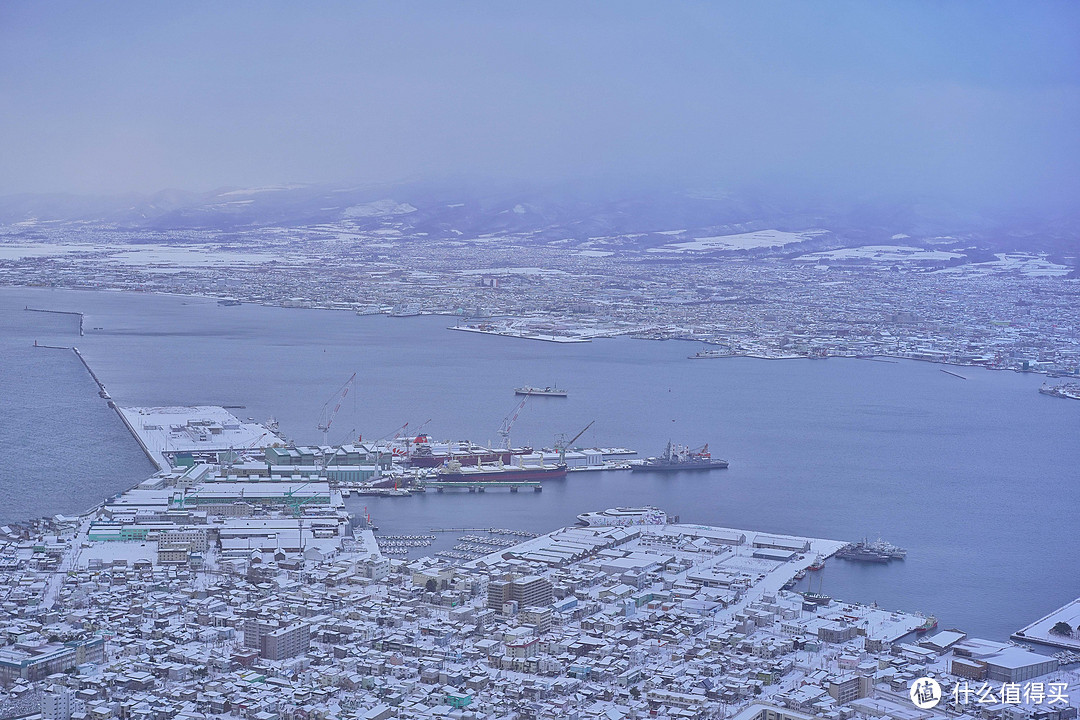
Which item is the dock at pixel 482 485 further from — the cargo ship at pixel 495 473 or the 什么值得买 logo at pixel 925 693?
the 什么值得买 logo at pixel 925 693

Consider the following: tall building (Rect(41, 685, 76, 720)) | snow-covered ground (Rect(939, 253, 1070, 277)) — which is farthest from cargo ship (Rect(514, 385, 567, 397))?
snow-covered ground (Rect(939, 253, 1070, 277))

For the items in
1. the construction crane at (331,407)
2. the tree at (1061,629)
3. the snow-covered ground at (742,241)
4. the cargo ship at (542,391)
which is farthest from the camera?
the snow-covered ground at (742,241)

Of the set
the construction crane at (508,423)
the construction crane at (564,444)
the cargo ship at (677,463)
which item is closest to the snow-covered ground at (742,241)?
the construction crane at (508,423)

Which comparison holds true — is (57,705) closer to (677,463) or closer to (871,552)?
(871,552)

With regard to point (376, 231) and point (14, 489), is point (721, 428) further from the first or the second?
→ point (376, 231)

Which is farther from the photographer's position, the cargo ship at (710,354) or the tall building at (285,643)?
the cargo ship at (710,354)

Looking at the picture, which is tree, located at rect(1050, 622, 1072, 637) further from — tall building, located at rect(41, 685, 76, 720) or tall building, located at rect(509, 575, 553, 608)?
tall building, located at rect(41, 685, 76, 720)
